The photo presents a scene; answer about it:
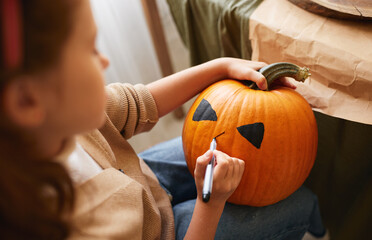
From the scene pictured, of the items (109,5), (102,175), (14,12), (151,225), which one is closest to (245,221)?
(151,225)

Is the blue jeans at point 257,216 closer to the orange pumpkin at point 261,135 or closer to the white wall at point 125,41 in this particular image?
the orange pumpkin at point 261,135

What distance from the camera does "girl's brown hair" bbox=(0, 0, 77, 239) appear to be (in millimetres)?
314

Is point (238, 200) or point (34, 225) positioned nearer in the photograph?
point (34, 225)

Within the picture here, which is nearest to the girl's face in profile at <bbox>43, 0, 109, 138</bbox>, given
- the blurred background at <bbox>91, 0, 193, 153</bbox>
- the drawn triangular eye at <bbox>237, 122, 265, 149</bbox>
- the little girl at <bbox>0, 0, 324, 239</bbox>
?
the little girl at <bbox>0, 0, 324, 239</bbox>

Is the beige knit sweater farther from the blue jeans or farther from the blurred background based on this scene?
the blurred background

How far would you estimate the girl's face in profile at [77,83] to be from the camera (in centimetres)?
35

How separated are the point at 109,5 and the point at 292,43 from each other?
2.81ft

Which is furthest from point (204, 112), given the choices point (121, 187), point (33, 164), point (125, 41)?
point (125, 41)

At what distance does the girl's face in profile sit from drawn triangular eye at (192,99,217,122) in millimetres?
252

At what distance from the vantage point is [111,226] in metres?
0.49

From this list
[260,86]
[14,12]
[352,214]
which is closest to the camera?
[14,12]

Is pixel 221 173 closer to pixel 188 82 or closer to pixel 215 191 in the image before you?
pixel 215 191

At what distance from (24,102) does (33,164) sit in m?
0.07

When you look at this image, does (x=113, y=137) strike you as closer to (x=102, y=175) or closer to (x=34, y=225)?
(x=102, y=175)
